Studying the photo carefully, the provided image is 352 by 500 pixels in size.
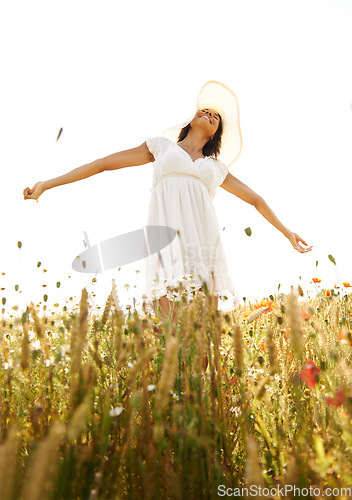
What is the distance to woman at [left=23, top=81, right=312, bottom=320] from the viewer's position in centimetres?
263

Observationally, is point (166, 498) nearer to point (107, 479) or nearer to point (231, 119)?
point (107, 479)

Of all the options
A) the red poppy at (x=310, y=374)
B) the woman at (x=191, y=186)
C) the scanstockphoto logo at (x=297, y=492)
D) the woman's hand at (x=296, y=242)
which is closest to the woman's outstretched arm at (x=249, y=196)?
the woman at (x=191, y=186)

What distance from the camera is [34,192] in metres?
2.84

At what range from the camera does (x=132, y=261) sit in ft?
8.91

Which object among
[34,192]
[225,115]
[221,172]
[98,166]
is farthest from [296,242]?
[34,192]

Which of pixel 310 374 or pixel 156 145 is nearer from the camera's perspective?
pixel 310 374

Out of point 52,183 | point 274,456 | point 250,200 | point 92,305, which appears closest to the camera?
point 274,456

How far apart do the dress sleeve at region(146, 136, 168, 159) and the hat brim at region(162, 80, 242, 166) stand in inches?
14.3

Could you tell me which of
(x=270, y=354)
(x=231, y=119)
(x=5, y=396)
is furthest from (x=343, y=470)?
(x=231, y=119)

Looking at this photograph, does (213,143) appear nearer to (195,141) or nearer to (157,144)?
(195,141)

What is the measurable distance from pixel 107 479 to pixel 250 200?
9.27 ft

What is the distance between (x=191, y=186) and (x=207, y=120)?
2.57ft

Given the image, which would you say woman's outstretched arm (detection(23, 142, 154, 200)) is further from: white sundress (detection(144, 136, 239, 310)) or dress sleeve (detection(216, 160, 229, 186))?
dress sleeve (detection(216, 160, 229, 186))

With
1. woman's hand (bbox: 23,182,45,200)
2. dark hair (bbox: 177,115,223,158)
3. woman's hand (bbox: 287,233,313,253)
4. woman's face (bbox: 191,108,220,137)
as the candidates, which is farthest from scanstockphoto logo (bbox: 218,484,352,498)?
dark hair (bbox: 177,115,223,158)
